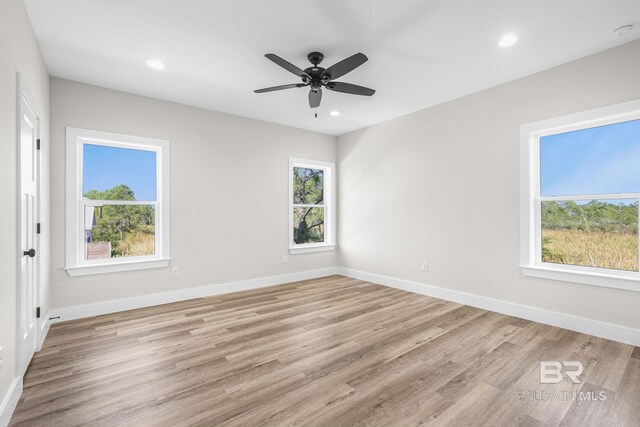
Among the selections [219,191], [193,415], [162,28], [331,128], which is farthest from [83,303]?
[331,128]

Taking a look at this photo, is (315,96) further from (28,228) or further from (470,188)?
(28,228)

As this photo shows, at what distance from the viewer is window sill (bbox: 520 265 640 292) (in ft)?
9.25

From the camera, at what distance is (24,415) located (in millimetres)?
1841

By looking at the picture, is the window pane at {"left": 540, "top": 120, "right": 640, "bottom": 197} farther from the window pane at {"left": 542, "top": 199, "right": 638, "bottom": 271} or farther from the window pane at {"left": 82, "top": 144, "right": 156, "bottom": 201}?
the window pane at {"left": 82, "top": 144, "right": 156, "bottom": 201}

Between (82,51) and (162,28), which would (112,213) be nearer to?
(82,51)

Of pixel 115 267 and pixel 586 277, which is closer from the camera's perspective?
pixel 586 277

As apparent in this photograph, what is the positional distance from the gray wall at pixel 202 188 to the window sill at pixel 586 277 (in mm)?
3349

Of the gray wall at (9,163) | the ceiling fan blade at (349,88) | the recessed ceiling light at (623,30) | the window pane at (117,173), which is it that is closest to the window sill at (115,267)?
the window pane at (117,173)

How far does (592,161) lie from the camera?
313cm

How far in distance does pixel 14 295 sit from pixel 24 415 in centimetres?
72

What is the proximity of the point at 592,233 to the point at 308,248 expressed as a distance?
386cm

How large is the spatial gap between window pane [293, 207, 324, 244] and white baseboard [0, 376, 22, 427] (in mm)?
3937

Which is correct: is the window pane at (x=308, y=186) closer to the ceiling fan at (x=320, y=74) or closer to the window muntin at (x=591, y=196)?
the ceiling fan at (x=320, y=74)

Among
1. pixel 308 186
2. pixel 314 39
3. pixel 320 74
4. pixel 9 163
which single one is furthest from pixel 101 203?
pixel 308 186
